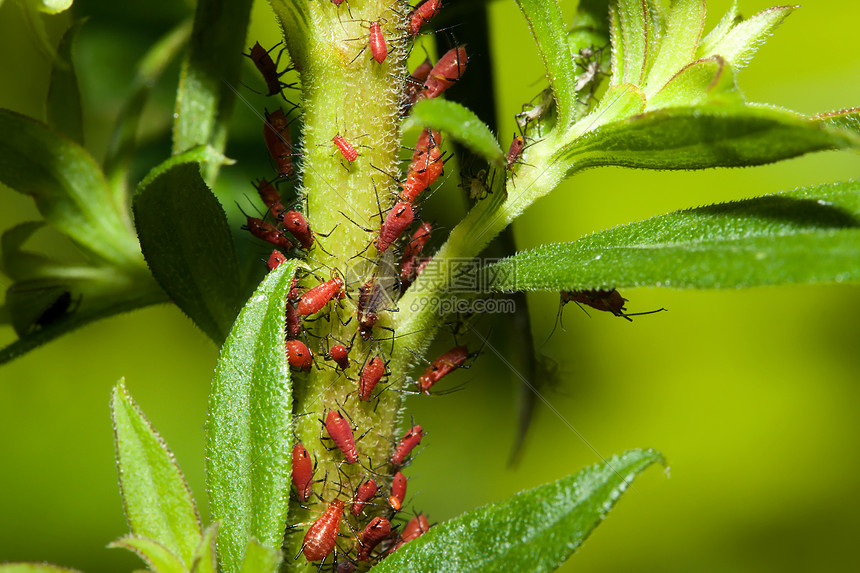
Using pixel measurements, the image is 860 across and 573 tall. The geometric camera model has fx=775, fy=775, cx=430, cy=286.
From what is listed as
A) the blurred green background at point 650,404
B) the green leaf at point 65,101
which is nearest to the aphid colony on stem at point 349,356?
the green leaf at point 65,101

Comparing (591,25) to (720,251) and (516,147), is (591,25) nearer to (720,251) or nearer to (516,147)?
(516,147)

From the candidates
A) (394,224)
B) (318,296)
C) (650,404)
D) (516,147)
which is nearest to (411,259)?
(394,224)

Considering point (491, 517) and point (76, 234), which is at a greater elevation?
point (76, 234)

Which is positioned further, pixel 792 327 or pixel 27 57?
pixel 792 327

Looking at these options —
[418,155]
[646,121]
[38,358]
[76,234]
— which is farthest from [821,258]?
[38,358]

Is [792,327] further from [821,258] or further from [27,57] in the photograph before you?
[27,57]

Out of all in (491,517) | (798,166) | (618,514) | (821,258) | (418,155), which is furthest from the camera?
(618,514)

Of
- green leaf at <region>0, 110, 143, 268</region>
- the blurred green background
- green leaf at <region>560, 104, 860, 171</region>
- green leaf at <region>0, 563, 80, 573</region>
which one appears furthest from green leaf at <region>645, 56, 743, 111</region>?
the blurred green background
